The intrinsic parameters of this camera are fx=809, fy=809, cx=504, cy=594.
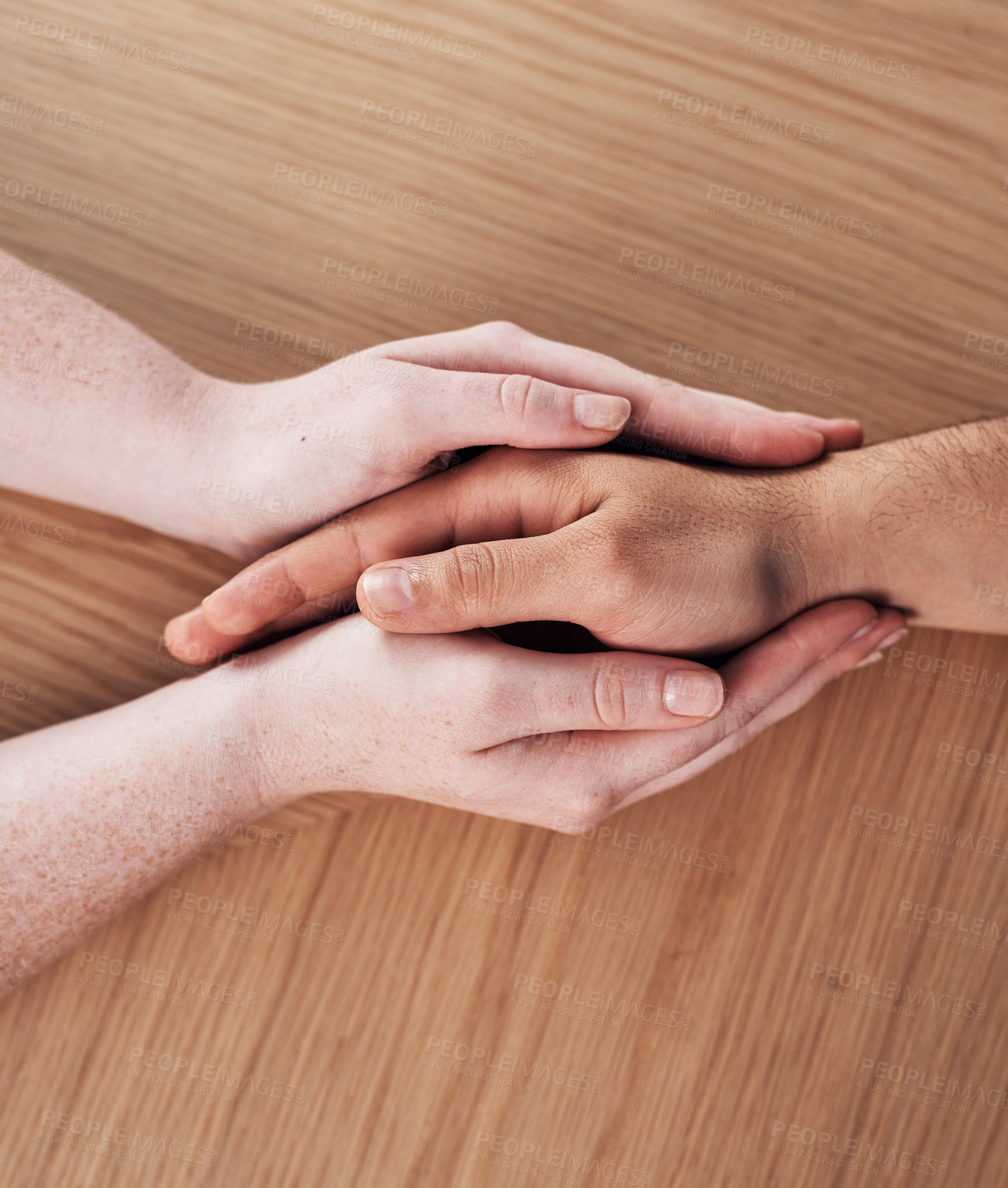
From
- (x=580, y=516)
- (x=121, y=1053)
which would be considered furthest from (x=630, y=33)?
(x=121, y=1053)

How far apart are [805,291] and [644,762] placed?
559mm

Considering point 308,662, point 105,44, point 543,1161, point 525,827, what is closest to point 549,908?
point 525,827

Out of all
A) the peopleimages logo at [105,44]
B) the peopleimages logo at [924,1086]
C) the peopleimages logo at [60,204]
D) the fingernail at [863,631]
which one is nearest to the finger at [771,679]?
the fingernail at [863,631]

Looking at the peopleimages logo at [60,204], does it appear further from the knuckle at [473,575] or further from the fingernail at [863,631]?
the fingernail at [863,631]

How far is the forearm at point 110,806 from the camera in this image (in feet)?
2.55

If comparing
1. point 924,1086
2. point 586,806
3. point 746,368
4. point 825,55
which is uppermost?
point 825,55

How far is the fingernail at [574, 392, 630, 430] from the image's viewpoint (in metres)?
0.79

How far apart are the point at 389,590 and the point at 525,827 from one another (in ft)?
1.06

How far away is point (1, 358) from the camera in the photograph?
2.76ft

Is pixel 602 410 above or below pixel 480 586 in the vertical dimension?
above

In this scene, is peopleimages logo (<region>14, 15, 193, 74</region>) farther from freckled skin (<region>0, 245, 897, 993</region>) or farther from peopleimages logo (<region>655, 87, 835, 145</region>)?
peopleimages logo (<region>655, 87, 835, 145</region>)

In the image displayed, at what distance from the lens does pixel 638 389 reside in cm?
84

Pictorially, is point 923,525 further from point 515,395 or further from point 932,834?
point 515,395

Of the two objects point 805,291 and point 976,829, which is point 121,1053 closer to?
point 976,829
